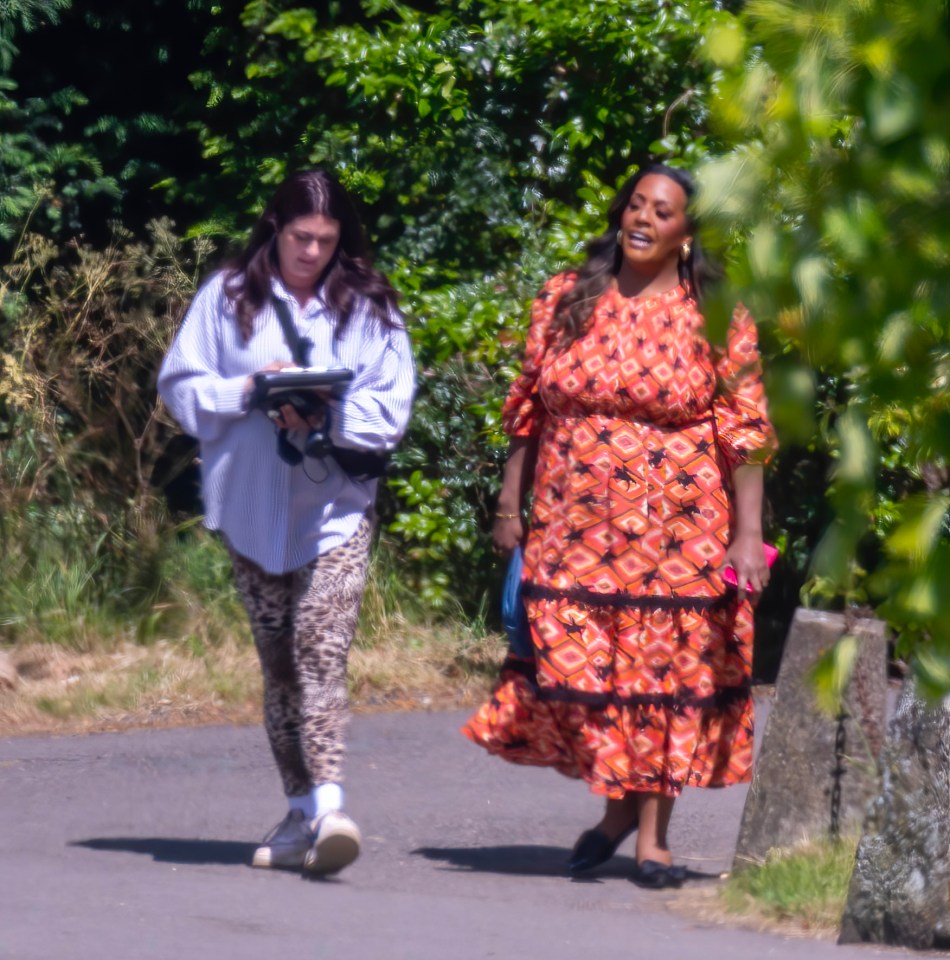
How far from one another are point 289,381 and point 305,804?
4.12ft

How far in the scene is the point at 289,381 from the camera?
495 centimetres

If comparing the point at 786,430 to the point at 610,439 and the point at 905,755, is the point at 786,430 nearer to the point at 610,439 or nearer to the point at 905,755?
the point at 905,755

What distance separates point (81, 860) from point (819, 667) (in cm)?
414

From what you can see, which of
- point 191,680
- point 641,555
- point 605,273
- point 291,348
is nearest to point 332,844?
point 641,555

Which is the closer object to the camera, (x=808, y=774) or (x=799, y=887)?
(x=799, y=887)

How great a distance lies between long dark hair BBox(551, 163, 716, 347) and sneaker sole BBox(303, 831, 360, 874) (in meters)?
1.51

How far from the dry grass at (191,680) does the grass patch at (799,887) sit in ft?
9.47

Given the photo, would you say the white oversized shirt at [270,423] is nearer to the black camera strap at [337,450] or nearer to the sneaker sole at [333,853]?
the black camera strap at [337,450]

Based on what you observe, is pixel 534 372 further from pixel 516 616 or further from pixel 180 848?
pixel 180 848

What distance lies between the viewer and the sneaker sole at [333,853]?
16.5ft

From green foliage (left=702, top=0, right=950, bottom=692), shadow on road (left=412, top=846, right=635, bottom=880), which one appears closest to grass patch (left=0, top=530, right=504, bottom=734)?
shadow on road (left=412, top=846, right=635, bottom=880)

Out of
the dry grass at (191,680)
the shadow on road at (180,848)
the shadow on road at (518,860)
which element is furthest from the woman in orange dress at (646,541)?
the dry grass at (191,680)

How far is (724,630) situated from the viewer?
17.1 feet

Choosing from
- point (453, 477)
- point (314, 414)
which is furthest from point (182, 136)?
point (314, 414)
